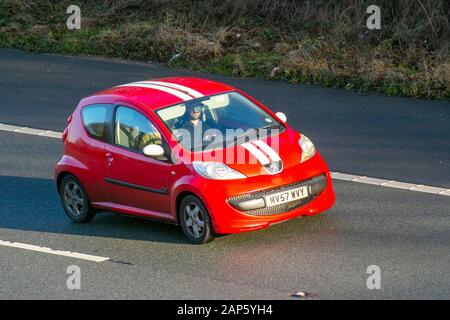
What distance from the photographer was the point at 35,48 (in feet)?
76.3

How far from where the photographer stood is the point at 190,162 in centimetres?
1288

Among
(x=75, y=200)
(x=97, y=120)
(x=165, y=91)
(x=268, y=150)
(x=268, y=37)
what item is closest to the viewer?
(x=268, y=150)

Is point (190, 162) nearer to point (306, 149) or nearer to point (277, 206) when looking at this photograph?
point (277, 206)

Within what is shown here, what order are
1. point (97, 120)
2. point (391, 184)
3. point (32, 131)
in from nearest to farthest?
point (97, 120) → point (391, 184) → point (32, 131)

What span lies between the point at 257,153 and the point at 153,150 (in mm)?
1132

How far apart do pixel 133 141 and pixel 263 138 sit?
147 centimetres

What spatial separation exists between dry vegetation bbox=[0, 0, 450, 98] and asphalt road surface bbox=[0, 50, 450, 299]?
3.10ft

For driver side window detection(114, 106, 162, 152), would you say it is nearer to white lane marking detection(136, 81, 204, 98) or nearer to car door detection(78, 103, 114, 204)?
car door detection(78, 103, 114, 204)

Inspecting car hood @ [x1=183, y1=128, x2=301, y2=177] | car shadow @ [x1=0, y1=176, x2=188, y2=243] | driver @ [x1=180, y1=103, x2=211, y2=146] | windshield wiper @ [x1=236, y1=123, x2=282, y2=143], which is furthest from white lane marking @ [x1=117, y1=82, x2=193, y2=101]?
car shadow @ [x1=0, y1=176, x2=188, y2=243]

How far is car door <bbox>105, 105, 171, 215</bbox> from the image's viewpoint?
13.1 meters

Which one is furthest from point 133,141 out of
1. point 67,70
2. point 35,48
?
point 35,48

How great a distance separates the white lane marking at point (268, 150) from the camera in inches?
508

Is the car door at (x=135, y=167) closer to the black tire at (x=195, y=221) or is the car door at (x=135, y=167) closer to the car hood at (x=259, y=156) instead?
the black tire at (x=195, y=221)

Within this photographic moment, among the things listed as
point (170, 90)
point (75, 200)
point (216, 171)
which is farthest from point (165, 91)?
point (75, 200)
